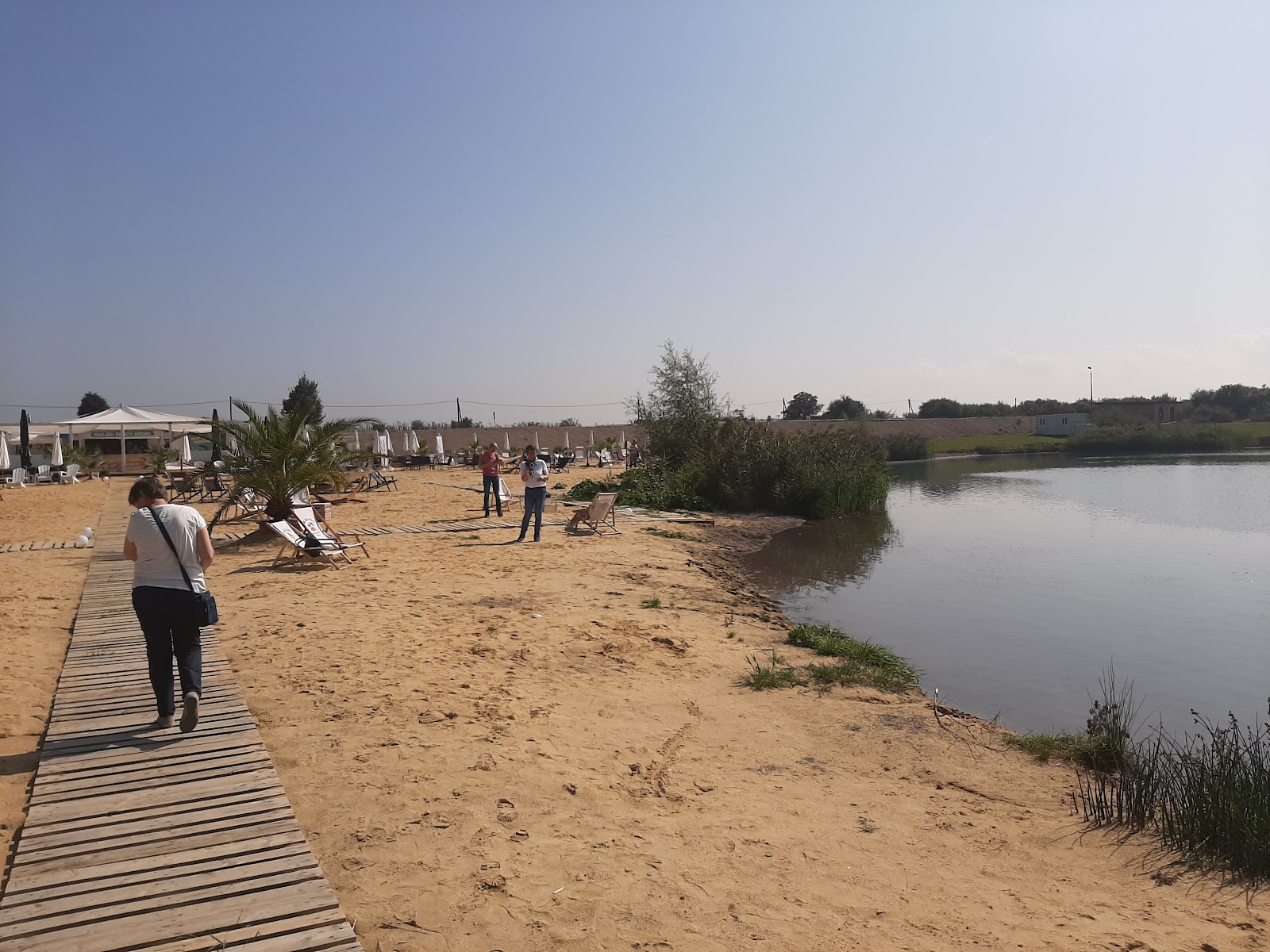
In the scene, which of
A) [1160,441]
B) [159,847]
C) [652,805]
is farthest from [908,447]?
[159,847]

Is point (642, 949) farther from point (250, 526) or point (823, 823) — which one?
point (250, 526)

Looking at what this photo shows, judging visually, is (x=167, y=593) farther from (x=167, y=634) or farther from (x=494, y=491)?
(x=494, y=491)

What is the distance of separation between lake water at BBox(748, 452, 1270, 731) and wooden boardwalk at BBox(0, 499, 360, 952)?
538 centimetres

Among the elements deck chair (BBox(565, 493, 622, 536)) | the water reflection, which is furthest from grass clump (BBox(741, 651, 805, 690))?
deck chair (BBox(565, 493, 622, 536))

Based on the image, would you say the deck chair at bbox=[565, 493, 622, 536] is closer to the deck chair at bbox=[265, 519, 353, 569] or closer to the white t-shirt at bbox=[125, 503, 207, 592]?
the deck chair at bbox=[265, 519, 353, 569]

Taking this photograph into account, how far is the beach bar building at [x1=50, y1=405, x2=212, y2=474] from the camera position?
27750 mm

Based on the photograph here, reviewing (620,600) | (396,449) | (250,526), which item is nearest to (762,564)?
(620,600)

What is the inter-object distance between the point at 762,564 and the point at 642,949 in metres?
12.1

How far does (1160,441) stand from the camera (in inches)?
2010

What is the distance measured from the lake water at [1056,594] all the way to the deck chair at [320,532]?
19.2 ft

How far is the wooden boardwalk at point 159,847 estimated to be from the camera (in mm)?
2924

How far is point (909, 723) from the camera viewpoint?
6.11 meters

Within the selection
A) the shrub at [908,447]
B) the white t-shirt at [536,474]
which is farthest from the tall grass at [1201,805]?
the shrub at [908,447]

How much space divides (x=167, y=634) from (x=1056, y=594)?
11059 mm
